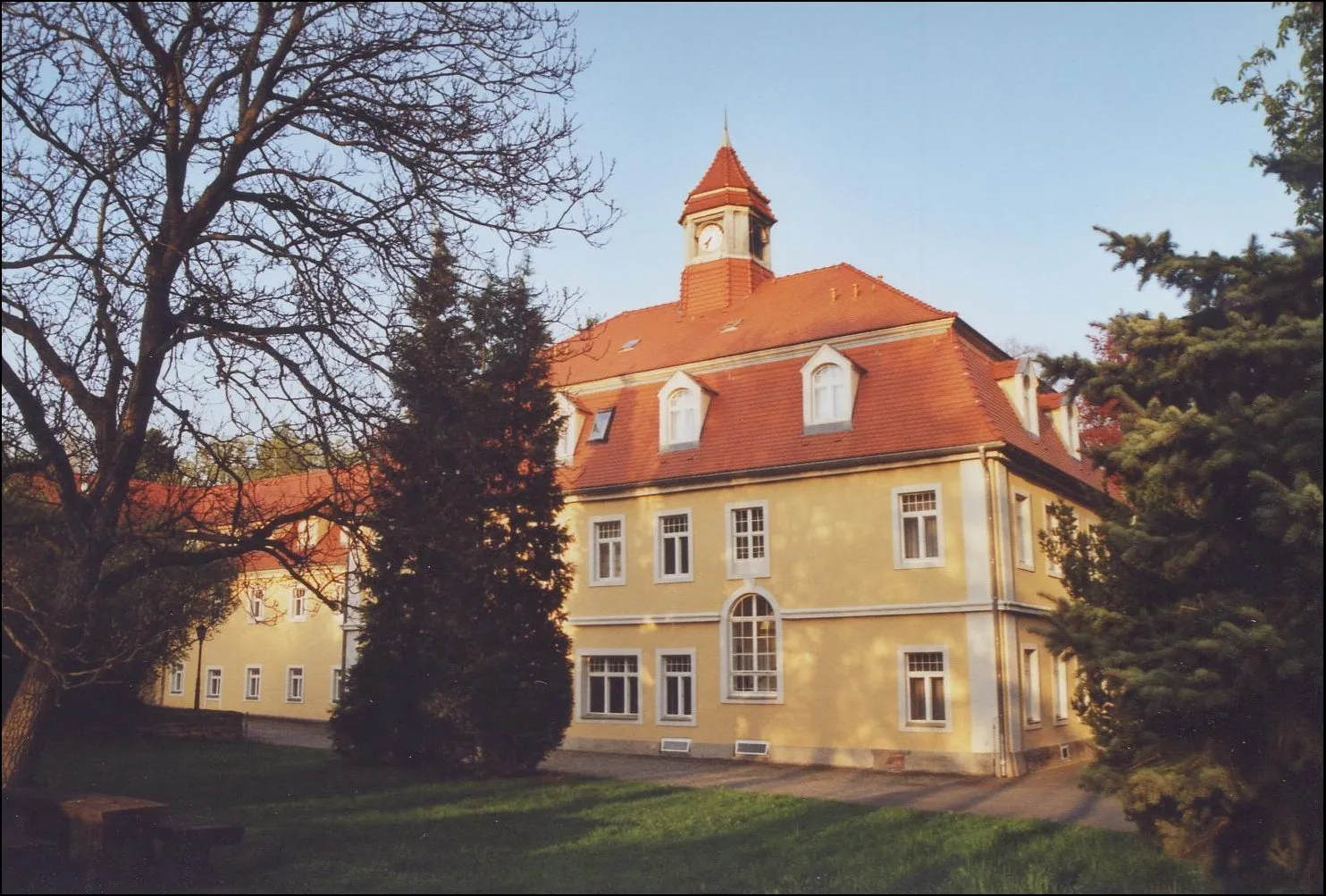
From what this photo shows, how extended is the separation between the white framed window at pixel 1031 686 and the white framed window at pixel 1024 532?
1774 millimetres

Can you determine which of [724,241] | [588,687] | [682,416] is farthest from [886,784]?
[724,241]

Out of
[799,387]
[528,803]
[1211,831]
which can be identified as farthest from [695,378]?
[1211,831]

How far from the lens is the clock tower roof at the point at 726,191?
3048cm

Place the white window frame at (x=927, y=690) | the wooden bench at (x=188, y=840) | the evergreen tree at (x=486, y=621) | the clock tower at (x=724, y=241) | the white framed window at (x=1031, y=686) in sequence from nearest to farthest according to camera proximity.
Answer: the wooden bench at (x=188, y=840) → the evergreen tree at (x=486, y=621) → the white window frame at (x=927, y=690) → the white framed window at (x=1031, y=686) → the clock tower at (x=724, y=241)

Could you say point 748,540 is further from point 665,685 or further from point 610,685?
point 610,685

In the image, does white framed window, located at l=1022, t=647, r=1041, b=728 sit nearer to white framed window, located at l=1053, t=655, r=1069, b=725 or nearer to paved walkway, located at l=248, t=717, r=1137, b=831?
paved walkway, located at l=248, t=717, r=1137, b=831

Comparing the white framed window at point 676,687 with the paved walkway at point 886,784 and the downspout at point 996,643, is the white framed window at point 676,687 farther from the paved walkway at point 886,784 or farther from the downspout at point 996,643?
the downspout at point 996,643

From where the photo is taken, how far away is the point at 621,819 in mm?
12906

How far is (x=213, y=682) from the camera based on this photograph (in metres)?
38.5

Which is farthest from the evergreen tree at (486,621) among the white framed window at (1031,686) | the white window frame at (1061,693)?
the white window frame at (1061,693)

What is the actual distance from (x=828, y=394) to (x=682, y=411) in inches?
148

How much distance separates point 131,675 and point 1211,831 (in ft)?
69.6

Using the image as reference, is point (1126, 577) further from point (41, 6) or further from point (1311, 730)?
point (41, 6)

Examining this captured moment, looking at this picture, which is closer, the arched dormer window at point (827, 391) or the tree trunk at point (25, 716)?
the tree trunk at point (25, 716)
